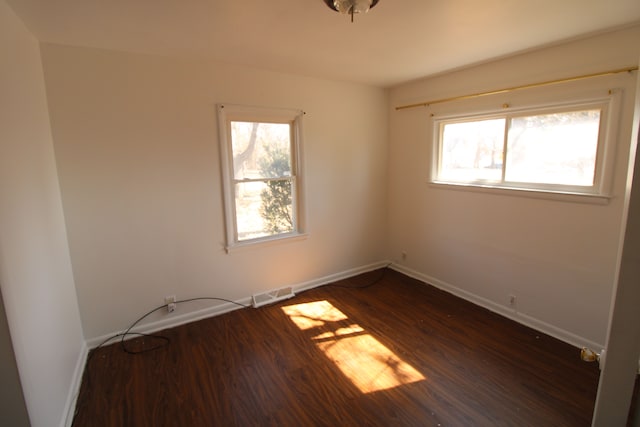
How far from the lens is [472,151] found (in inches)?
132

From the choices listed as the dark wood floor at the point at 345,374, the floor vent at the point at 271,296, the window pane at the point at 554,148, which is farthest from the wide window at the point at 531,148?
the floor vent at the point at 271,296

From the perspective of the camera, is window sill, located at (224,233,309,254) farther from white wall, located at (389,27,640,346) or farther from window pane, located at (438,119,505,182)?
window pane, located at (438,119,505,182)

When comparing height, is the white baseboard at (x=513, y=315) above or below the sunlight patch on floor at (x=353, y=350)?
above

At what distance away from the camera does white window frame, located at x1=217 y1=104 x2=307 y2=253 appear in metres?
3.04

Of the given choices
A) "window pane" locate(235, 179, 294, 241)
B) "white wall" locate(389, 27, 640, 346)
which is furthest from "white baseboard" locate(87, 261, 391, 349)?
"white wall" locate(389, 27, 640, 346)

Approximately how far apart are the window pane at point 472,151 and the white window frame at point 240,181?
1726mm

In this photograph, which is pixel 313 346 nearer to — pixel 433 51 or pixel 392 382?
pixel 392 382

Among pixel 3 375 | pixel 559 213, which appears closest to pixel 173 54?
pixel 3 375

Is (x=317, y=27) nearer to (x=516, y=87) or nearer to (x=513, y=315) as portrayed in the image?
(x=516, y=87)

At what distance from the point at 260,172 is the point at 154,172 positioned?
103 cm

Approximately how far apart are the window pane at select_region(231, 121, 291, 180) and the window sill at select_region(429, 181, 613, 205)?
186 cm

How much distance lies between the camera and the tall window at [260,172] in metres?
3.12

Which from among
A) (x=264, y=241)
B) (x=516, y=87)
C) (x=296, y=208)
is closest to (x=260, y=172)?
(x=296, y=208)

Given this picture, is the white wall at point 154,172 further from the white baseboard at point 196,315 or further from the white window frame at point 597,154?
the white window frame at point 597,154
